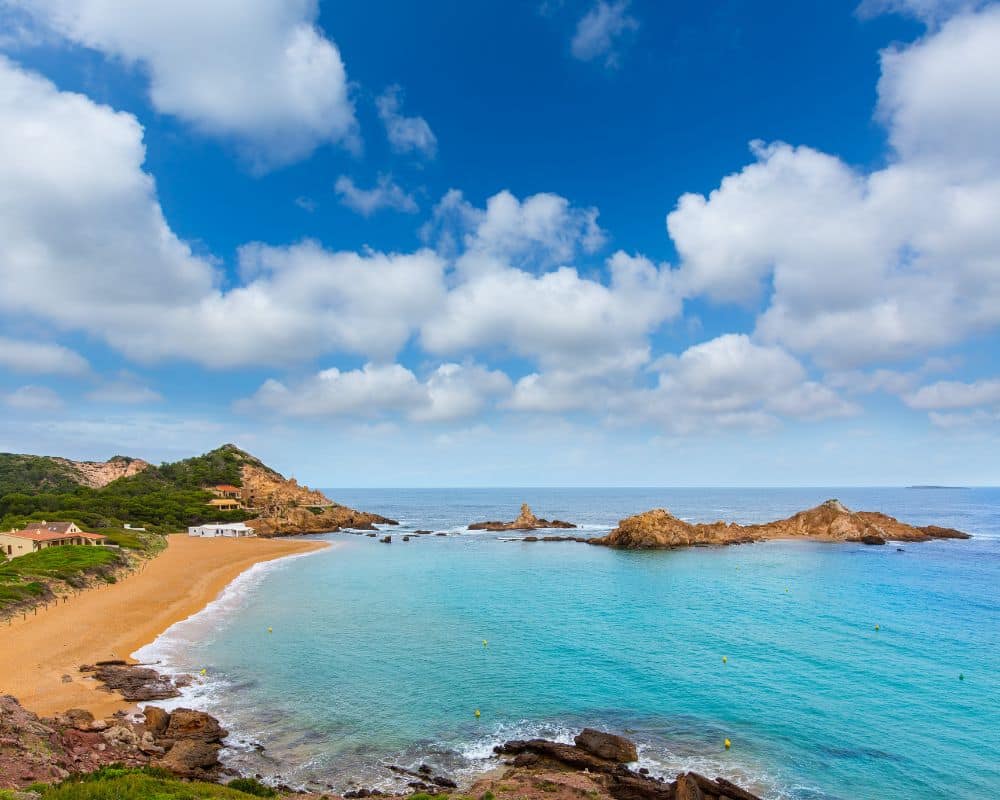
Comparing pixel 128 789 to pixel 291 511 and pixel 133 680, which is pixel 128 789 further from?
pixel 291 511

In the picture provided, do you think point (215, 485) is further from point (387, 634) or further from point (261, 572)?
point (387, 634)

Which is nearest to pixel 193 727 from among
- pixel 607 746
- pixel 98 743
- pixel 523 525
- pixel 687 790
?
pixel 98 743

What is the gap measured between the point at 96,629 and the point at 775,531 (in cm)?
10711

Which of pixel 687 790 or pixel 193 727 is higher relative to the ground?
pixel 687 790

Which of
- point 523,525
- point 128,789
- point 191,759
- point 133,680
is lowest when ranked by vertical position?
point 133,680

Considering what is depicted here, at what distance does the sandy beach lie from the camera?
91.4 ft

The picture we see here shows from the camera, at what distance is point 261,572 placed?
6944 cm

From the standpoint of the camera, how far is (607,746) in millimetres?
23312

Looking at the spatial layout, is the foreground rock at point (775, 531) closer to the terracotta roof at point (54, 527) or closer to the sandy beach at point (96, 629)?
the sandy beach at point (96, 629)

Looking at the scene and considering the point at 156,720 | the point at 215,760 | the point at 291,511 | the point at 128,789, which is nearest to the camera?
the point at 128,789

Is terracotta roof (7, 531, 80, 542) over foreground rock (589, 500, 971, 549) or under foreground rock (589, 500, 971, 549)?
under

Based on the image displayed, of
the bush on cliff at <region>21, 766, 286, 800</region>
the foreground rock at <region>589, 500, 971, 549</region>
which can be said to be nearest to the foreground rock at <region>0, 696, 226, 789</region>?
the bush on cliff at <region>21, 766, 286, 800</region>

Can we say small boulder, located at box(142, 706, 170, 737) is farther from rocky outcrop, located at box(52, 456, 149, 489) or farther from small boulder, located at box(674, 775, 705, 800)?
rocky outcrop, located at box(52, 456, 149, 489)

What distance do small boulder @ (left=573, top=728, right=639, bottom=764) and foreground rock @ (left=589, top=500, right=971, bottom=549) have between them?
72.0 meters
